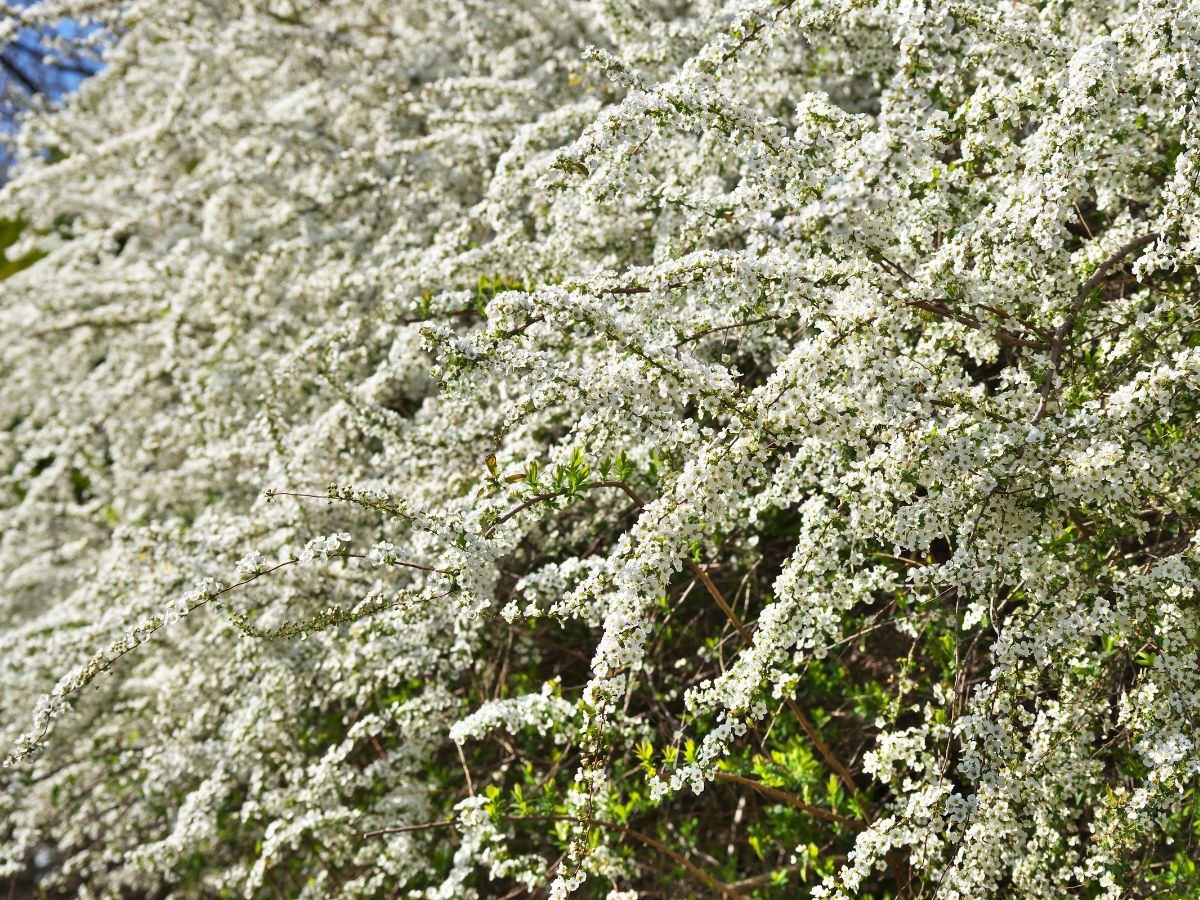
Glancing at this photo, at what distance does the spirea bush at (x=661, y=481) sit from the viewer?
7.27ft

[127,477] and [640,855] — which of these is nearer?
[640,855]

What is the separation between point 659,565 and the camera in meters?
2.16

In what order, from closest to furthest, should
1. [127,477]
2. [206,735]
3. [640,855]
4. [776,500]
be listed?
[776,500]
[640,855]
[206,735]
[127,477]

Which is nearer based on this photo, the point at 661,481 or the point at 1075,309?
the point at 1075,309

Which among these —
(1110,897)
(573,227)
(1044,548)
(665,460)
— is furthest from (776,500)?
(573,227)

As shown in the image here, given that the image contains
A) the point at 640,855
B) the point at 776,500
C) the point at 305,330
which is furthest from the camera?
the point at 305,330

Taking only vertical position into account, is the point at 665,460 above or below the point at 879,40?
below

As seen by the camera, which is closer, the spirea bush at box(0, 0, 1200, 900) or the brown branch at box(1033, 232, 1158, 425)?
the spirea bush at box(0, 0, 1200, 900)

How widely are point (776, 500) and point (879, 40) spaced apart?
2138mm

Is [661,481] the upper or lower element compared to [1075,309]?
lower

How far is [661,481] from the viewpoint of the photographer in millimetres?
2592

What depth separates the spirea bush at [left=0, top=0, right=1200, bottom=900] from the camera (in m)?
2.22

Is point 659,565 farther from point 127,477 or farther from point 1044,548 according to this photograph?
point 127,477

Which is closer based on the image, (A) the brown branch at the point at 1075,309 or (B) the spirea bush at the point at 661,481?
(B) the spirea bush at the point at 661,481
